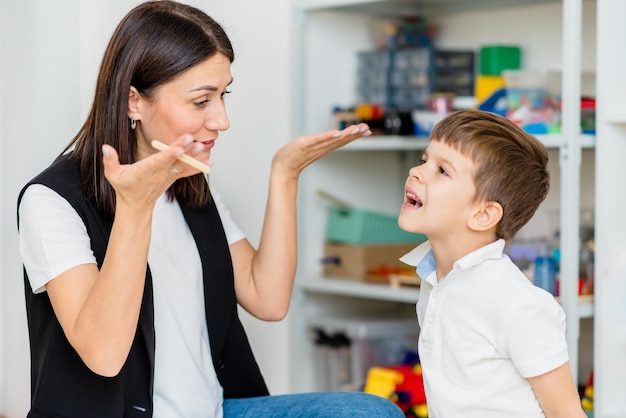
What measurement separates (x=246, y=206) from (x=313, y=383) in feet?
1.76

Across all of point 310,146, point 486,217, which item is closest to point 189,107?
point 310,146

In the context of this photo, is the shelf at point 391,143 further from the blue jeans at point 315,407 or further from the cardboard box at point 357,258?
the blue jeans at point 315,407

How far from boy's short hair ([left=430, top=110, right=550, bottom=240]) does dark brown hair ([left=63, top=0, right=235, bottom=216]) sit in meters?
0.43

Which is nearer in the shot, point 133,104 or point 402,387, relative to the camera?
point 133,104

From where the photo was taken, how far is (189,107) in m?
1.44

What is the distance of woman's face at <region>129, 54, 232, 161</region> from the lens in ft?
4.70

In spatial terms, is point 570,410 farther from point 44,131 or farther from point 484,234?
point 44,131

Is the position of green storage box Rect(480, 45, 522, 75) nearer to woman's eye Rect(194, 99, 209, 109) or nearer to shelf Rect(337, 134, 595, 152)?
shelf Rect(337, 134, 595, 152)

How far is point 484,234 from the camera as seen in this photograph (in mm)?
1405

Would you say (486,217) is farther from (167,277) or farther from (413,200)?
(167,277)

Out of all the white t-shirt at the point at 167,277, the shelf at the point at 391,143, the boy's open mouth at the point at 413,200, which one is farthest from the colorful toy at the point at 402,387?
the boy's open mouth at the point at 413,200

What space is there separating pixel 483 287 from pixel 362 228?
112cm

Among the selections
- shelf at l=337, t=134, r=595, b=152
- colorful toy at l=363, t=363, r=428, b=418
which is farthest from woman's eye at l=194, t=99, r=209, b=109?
colorful toy at l=363, t=363, r=428, b=418
